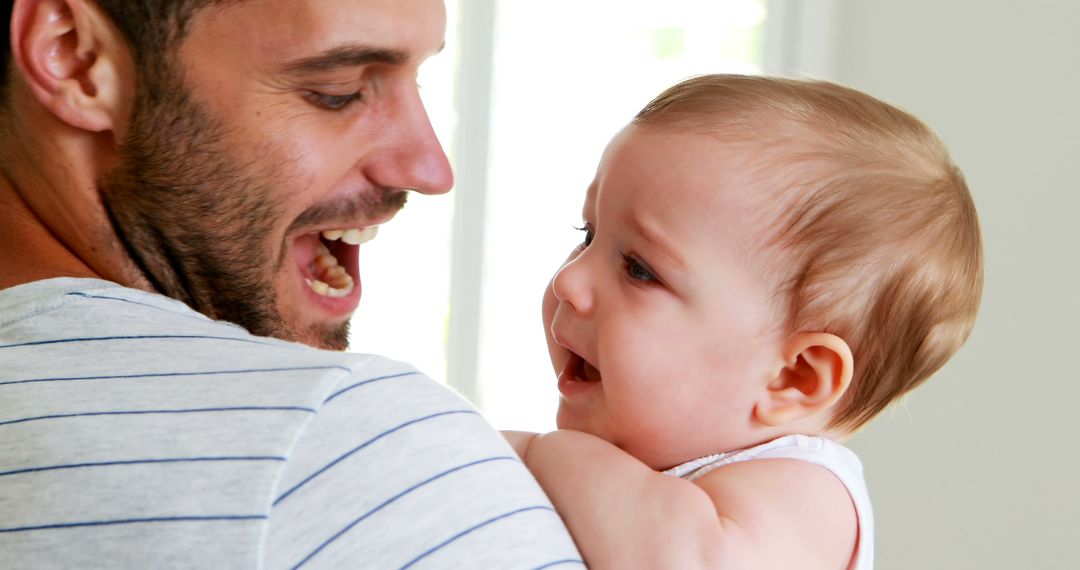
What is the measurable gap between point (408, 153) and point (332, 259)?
19 cm

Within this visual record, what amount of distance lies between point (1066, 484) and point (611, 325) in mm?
1929

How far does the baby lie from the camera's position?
1.08 m

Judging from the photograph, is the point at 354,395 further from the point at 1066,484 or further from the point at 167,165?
the point at 1066,484

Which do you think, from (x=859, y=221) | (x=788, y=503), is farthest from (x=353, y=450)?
(x=859, y=221)

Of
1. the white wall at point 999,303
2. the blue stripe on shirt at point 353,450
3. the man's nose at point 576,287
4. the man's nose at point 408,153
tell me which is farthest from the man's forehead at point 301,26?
the white wall at point 999,303

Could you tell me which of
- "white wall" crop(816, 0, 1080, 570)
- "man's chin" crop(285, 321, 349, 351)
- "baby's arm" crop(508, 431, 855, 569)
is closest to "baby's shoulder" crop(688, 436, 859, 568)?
"baby's arm" crop(508, 431, 855, 569)

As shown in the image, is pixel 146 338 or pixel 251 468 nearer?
pixel 251 468

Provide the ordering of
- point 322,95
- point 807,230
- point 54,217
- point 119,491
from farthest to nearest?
point 322,95
point 54,217
point 807,230
point 119,491

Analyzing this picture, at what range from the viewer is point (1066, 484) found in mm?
2639

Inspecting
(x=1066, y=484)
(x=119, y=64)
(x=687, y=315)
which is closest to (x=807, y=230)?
(x=687, y=315)

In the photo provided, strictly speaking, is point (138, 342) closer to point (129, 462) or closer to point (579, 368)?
point (129, 462)

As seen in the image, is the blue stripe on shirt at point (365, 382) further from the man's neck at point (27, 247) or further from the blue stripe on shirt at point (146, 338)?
the man's neck at point (27, 247)

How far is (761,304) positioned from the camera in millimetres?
1089

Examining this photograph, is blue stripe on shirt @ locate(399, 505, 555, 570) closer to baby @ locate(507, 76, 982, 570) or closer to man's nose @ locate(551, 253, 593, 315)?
baby @ locate(507, 76, 982, 570)
